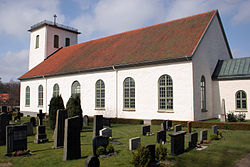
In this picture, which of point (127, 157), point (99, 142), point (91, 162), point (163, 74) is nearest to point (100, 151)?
point (99, 142)

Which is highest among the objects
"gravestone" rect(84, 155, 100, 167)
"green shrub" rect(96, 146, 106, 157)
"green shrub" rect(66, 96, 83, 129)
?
"green shrub" rect(66, 96, 83, 129)

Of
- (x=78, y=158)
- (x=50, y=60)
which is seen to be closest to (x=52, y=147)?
(x=78, y=158)

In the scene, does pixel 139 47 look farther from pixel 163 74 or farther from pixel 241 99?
pixel 241 99

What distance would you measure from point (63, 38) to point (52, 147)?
29.4 metres

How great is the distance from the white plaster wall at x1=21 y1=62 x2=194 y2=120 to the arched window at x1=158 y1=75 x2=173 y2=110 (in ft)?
1.13

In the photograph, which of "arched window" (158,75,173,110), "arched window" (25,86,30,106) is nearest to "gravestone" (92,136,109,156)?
"arched window" (158,75,173,110)

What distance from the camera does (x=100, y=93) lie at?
75.9 feet

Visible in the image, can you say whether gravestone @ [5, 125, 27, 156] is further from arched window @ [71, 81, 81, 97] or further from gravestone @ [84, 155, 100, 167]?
arched window @ [71, 81, 81, 97]

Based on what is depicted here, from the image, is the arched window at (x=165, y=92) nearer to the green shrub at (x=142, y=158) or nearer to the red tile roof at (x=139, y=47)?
the red tile roof at (x=139, y=47)

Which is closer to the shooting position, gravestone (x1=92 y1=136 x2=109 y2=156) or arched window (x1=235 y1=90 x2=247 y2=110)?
gravestone (x1=92 y1=136 x2=109 y2=156)

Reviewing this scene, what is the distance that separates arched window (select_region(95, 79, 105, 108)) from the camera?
75.6ft

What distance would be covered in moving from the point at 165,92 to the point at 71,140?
1173 centimetres

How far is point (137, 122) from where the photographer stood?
19.1 m

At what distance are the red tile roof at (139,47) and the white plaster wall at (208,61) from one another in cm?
99
